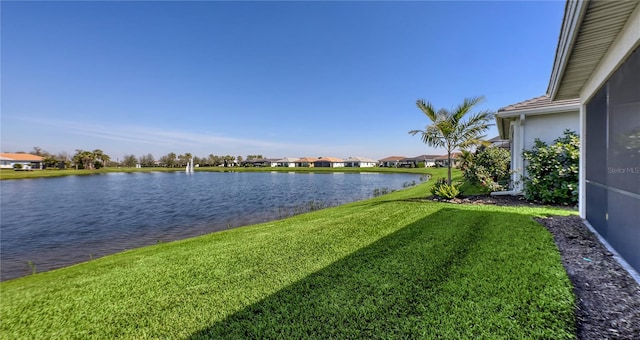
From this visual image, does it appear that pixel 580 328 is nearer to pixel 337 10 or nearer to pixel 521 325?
pixel 521 325

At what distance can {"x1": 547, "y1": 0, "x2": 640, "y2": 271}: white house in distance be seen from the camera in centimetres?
272

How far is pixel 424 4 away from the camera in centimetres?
1142

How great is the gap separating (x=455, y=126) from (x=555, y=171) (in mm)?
3181

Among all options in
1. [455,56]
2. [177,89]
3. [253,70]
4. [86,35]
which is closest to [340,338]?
[455,56]

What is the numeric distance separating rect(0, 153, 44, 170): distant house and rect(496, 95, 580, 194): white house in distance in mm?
94911

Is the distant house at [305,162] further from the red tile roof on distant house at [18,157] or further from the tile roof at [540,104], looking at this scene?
the tile roof at [540,104]

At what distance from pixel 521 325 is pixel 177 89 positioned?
92.9ft

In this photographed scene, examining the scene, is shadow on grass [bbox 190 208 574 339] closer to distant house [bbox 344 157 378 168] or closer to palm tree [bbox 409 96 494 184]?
palm tree [bbox 409 96 494 184]

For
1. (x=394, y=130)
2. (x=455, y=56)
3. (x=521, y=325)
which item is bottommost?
(x=521, y=325)

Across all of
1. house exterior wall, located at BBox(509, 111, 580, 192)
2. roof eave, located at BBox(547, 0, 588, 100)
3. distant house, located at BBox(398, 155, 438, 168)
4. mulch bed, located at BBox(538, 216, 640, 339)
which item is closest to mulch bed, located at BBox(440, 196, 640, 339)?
mulch bed, located at BBox(538, 216, 640, 339)

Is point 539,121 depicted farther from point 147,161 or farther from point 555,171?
point 147,161

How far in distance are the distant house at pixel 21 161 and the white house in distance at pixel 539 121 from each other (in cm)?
9491

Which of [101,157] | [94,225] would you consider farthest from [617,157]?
[101,157]

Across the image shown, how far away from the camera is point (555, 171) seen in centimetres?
680
